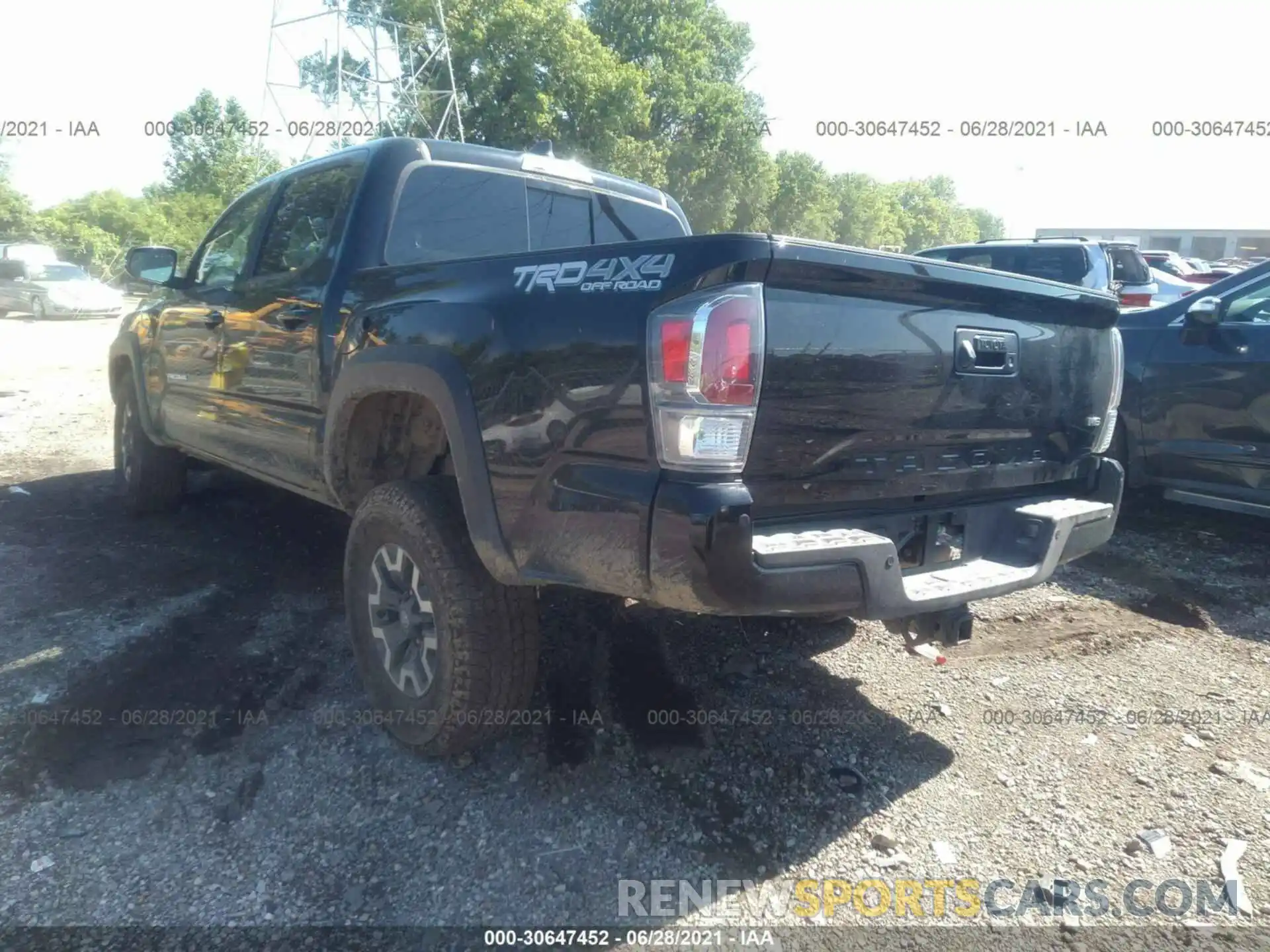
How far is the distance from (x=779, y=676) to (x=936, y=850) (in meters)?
1.07

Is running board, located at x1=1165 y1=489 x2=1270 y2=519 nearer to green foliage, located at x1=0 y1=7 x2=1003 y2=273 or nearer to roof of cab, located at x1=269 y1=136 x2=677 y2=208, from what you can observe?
roof of cab, located at x1=269 y1=136 x2=677 y2=208

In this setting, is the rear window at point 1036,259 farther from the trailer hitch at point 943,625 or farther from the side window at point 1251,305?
the trailer hitch at point 943,625

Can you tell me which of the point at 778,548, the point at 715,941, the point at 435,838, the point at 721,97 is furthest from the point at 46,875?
the point at 721,97

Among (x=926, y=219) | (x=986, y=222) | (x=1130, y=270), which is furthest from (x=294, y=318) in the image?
(x=986, y=222)

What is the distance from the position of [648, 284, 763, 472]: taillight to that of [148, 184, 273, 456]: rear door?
2.66 metres

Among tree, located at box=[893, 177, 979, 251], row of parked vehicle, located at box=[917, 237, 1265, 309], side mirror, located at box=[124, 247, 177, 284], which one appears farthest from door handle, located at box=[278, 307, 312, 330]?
tree, located at box=[893, 177, 979, 251]

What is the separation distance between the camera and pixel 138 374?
17.1 ft

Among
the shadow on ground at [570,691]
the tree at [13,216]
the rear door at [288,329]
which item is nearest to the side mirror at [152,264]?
the rear door at [288,329]

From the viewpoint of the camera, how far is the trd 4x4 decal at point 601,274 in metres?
2.16

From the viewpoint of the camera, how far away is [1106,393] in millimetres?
3117

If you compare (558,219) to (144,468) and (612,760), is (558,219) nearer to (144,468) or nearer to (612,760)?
(612,760)

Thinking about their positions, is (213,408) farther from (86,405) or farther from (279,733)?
(86,405)

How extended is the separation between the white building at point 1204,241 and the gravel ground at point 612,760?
5040 centimetres

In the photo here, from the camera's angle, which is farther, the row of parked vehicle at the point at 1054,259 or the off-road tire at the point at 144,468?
the row of parked vehicle at the point at 1054,259
